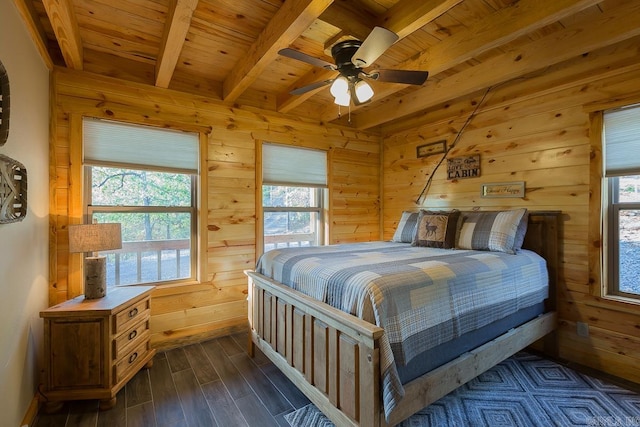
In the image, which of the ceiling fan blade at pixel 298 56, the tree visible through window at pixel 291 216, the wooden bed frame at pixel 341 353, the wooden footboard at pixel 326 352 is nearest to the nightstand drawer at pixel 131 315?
the wooden bed frame at pixel 341 353

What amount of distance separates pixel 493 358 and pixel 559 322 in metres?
1.14

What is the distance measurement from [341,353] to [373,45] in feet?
5.37

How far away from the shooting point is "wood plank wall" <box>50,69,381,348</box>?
2.34 metres

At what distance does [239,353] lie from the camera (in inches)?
104

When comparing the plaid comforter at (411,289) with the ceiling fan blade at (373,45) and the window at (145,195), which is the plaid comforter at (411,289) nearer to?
the window at (145,195)

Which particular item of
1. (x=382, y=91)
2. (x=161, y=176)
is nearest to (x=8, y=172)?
(x=161, y=176)

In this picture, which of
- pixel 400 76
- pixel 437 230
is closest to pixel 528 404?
pixel 437 230

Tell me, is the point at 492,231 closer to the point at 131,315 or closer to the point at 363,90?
the point at 363,90

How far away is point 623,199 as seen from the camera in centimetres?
232

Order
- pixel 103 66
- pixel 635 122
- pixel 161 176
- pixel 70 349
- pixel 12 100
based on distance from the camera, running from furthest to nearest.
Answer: pixel 161 176 → pixel 103 66 → pixel 635 122 → pixel 70 349 → pixel 12 100

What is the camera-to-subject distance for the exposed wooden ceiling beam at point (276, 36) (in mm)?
1675

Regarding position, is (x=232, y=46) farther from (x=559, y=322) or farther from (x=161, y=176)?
(x=559, y=322)

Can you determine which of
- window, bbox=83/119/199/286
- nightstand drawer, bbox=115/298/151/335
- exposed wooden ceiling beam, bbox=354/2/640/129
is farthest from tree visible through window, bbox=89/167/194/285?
exposed wooden ceiling beam, bbox=354/2/640/129

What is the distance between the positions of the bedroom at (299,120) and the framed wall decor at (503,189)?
2.1 inches
